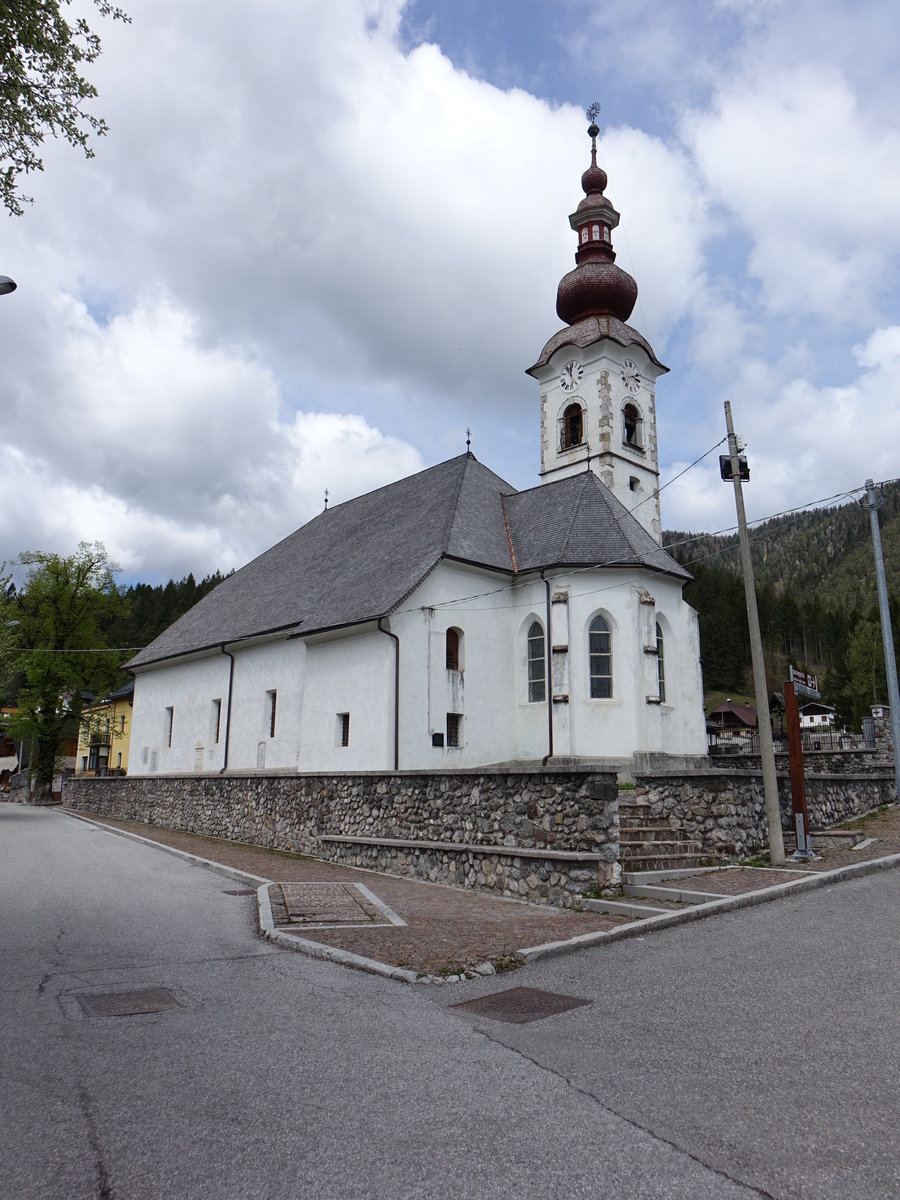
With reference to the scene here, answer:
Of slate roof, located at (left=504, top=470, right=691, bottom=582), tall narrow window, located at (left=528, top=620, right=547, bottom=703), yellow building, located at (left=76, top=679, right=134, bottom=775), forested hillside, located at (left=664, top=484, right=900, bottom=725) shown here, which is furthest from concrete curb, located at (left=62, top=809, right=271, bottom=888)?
yellow building, located at (left=76, top=679, right=134, bottom=775)

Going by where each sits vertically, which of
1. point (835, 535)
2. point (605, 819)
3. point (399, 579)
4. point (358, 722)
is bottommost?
point (605, 819)

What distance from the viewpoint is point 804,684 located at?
17.5 metres

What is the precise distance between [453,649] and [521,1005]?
16.5 metres

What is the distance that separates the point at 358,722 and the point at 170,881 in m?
7.97

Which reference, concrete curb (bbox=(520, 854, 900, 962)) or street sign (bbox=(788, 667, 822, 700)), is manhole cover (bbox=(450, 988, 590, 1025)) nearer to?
concrete curb (bbox=(520, 854, 900, 962))

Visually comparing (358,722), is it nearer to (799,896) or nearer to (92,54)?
(799,896)

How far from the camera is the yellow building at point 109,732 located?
49.0 meters

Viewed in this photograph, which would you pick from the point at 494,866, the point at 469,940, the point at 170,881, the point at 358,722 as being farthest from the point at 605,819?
the point at 358,722

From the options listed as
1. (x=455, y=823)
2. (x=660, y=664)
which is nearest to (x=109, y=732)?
(x=660, y=664)

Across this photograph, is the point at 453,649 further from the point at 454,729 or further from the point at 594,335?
the point at 594,335

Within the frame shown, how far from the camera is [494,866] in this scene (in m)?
13.3

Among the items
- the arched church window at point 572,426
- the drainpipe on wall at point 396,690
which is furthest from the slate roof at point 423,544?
the arched church window at point 572,426

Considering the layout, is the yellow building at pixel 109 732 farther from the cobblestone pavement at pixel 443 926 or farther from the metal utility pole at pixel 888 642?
the metal utility pole at pixel 888 642

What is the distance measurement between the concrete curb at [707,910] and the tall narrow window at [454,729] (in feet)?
36.4
